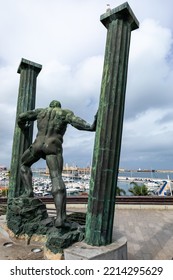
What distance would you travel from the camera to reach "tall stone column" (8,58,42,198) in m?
7.22

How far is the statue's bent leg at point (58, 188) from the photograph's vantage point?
4.99 m

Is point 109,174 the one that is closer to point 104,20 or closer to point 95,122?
point 95,122

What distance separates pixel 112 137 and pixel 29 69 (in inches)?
174

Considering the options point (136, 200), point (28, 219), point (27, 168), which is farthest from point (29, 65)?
point (136, 200)

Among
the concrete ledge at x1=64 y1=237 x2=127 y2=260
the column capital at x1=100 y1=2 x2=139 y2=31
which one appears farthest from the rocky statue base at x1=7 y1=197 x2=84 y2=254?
the column capital at x1=100 y1=2 x2=139 y2=31

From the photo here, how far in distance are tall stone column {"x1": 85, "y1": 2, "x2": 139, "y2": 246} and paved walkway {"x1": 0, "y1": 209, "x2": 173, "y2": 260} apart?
67cm

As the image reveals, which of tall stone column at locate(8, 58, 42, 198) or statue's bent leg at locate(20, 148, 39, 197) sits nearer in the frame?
statue's bent leg at locate(20, 148, 39, 197)

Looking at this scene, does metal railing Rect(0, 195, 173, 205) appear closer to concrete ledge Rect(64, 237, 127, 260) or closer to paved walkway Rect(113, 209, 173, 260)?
paved walkway Rect(113, 209, 173, 260)

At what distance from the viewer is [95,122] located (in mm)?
4848

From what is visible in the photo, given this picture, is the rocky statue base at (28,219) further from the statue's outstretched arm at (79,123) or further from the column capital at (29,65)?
the column capital at (29,65)

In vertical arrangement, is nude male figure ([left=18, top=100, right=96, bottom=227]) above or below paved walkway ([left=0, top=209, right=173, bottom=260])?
above

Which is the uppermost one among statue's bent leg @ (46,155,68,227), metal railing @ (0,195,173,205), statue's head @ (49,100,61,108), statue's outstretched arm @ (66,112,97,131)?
statue's head @ (49,100,61,108)

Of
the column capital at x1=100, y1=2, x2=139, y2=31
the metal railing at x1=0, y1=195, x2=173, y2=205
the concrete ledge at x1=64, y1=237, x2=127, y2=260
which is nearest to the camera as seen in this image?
the concrete ledge at x1=64, y1=237, x2=127, y2=260

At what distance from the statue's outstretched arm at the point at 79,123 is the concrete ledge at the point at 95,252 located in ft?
6.91
